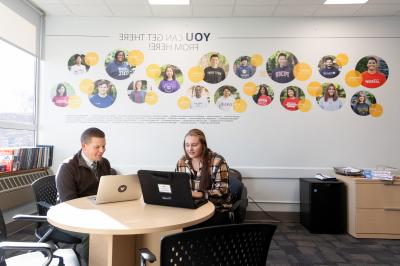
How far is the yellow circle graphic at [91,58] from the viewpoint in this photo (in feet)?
14.9

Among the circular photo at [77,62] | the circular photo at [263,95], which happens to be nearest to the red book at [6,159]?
the circular photo at [77,62]

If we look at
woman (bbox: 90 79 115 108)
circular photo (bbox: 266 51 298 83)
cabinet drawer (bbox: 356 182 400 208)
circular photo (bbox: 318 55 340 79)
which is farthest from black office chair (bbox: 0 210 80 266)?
circular photo (bbox: 318 55 340 79)

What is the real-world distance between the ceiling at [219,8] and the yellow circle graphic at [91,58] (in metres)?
0.58

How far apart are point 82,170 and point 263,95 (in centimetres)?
293

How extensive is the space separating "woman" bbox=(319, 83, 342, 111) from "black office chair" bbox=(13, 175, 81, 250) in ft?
12.1

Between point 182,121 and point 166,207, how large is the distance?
2584mm

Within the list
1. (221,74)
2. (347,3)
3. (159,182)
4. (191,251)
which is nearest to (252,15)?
(221,74)

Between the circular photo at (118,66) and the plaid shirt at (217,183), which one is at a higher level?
the circular photo at (118,66)

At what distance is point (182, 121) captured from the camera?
4.53m

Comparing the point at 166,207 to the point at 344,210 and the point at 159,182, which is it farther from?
the point at 344,210

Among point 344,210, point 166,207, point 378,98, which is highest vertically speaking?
point 378,98

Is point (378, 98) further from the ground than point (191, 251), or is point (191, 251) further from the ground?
point (378, 98)

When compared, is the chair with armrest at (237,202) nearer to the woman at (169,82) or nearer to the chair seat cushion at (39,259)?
the chair seat cushion at (39,259)

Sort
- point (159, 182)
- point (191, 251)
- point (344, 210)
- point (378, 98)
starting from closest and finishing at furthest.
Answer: point (191, 251) < point (159, 182) < point (344, 210) < point (378, 98)
